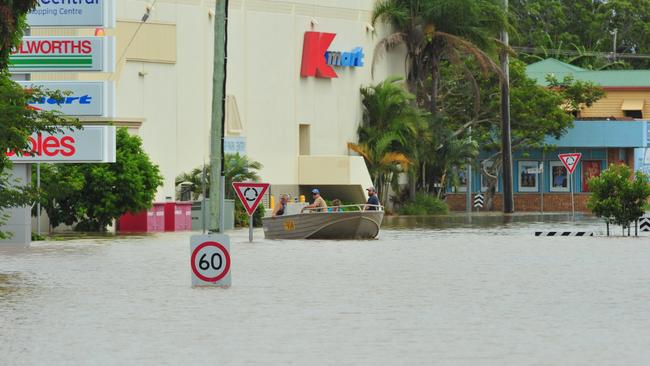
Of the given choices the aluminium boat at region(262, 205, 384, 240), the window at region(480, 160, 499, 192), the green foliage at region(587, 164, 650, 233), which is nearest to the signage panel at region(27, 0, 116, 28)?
the aluminium boat at region(262, 205, 384, 240)

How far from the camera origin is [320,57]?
64188 millimetres

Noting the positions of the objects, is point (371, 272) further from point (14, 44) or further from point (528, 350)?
point (528, 350)

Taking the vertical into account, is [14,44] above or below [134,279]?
above

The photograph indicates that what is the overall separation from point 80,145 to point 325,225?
676cm

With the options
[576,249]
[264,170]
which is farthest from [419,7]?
[576,249]

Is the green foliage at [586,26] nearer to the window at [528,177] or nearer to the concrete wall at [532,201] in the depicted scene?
the window at [528,177]

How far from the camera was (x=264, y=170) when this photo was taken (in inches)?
2421

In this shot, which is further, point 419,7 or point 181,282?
point 419,7

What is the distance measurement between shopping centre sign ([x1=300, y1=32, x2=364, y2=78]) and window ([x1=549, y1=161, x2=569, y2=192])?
17987mm

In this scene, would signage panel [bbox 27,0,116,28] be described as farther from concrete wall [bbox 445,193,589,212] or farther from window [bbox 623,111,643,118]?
window [bbox 623,111,643,118]

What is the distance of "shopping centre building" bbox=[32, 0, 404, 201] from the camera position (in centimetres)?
5444

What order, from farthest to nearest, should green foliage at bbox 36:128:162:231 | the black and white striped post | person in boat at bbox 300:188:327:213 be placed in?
the black and white striped post → green foliage at bbox 36:128:162:231 → person in boat at bbox 300:188:327:213

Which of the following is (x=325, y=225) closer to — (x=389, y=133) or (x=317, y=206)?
(x=317, y=206)

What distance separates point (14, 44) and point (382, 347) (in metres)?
13.6
